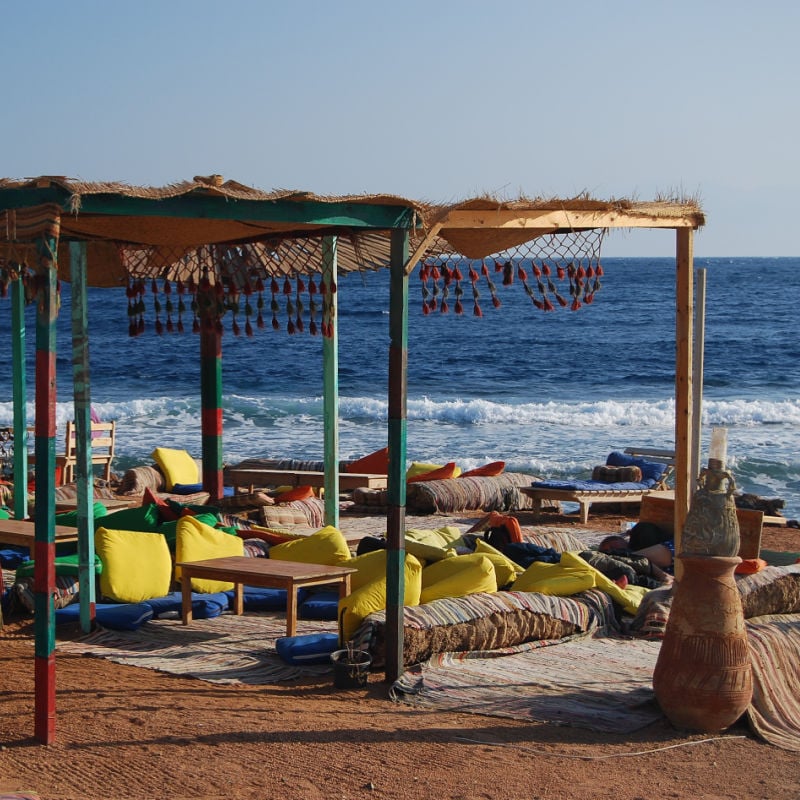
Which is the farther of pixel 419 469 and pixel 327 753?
pixel 419 469

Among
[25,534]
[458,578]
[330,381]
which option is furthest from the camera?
[330,381]

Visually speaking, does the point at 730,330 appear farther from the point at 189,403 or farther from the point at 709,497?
the point at 709,497

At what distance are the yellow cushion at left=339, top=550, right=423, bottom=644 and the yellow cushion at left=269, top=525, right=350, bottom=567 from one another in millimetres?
1016

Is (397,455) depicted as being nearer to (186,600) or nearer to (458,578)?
(458,578)

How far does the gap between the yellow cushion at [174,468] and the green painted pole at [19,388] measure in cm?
335

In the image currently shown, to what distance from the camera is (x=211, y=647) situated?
6934 mm

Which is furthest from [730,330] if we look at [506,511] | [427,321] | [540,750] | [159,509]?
[540,750]

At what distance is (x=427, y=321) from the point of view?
159 feet

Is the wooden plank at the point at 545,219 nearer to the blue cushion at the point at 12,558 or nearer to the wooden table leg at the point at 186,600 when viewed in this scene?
the wooden table leg at the point at 186,600

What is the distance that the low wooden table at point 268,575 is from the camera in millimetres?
7113

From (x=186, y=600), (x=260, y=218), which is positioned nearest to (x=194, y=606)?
(x=186, y=600)

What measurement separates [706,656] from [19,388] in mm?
6304

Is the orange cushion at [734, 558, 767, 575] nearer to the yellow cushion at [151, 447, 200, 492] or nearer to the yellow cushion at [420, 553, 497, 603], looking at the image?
the yellow cushion at [420, 553, 497, 603]

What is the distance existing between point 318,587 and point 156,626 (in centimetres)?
121
